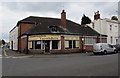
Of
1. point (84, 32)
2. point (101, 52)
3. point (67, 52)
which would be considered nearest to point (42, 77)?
point (101, 52)

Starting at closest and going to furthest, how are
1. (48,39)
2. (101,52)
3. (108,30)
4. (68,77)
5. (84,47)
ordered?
(68,77)
(101,52)
(48,39)
(84,47)
(108,30)

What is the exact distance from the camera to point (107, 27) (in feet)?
129

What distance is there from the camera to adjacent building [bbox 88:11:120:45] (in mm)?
39156

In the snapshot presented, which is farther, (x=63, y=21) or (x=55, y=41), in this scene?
(x=63, y=21)

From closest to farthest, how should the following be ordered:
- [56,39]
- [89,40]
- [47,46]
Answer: [56,39] → [47,46] → [89,40]

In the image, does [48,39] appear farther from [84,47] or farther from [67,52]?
[84,47]

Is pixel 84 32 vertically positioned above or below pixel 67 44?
above

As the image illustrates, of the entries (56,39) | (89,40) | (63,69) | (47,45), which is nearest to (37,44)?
(47,45)

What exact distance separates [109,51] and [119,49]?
5.69 metres

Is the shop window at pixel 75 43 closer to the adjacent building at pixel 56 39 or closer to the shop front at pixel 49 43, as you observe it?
the adjacent building at pixel 56 39

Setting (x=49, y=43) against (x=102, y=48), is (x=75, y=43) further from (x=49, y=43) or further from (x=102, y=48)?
(x=102, y=48)

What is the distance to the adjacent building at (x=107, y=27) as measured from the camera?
39.2 meters

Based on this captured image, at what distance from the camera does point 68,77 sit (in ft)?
27.2

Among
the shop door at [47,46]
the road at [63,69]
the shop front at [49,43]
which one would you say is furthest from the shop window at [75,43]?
the road at [63,69]
